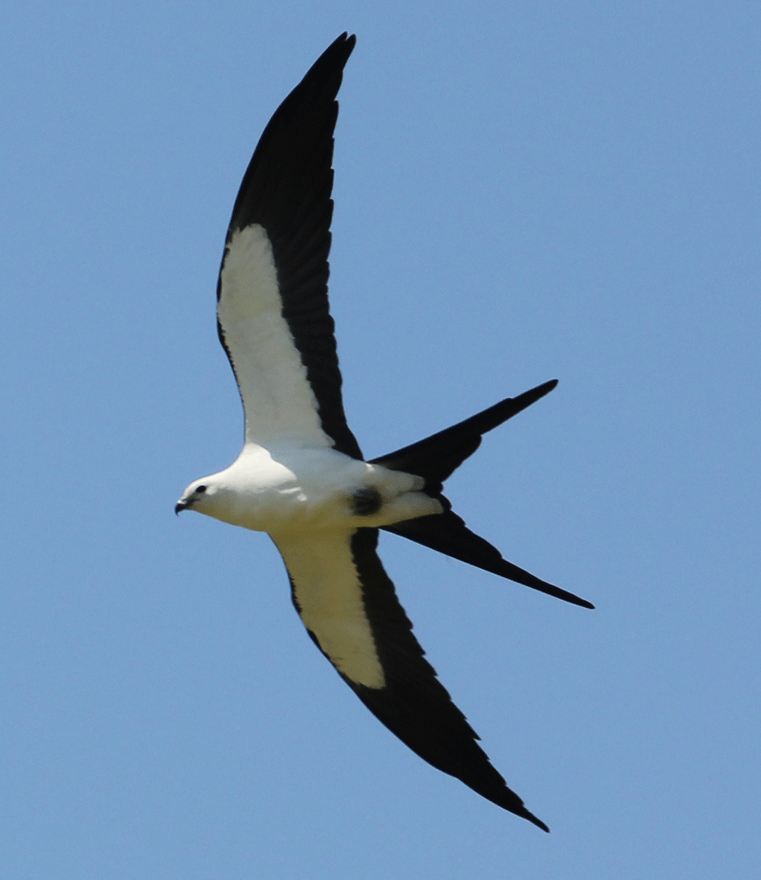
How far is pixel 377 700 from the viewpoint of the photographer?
11.3m

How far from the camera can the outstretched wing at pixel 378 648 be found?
10.8m

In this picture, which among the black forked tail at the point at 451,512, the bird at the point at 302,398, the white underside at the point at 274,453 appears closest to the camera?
the black forked tail at the point at 451,512

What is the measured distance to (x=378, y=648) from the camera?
11.1 m

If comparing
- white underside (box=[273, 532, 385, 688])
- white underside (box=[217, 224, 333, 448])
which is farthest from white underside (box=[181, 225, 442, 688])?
white underside (box=[273, 532, 385, 688])

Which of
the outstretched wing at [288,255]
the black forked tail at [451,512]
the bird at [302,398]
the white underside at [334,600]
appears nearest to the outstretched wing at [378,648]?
the white underside at [334,600]

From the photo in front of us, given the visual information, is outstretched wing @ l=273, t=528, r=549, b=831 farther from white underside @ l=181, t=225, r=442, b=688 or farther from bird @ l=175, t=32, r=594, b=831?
white underside @ l=181, t=225, r=442, b=688

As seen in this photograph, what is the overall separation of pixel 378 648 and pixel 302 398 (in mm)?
2024

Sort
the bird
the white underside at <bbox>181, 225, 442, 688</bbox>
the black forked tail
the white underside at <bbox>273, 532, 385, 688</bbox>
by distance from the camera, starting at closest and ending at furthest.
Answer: the black forked tail
the bird
the white underside at <bbox>181, 225, 442, 688</bbox>
the white underside at <bbox>273, 532, 385, 688</bbox>

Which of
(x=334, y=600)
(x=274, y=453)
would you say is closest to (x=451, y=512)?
(x=274, y=453)

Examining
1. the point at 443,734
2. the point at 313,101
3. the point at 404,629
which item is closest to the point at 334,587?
the point at 404,629

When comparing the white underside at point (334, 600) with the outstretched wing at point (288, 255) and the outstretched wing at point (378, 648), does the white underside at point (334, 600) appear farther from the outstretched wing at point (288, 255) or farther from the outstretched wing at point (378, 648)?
the outstretched wing at point (288, 255)

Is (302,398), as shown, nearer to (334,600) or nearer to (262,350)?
(262,350)

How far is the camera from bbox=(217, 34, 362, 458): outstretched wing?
9.78 metres

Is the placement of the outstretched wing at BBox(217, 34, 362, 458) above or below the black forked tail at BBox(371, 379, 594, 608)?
above
